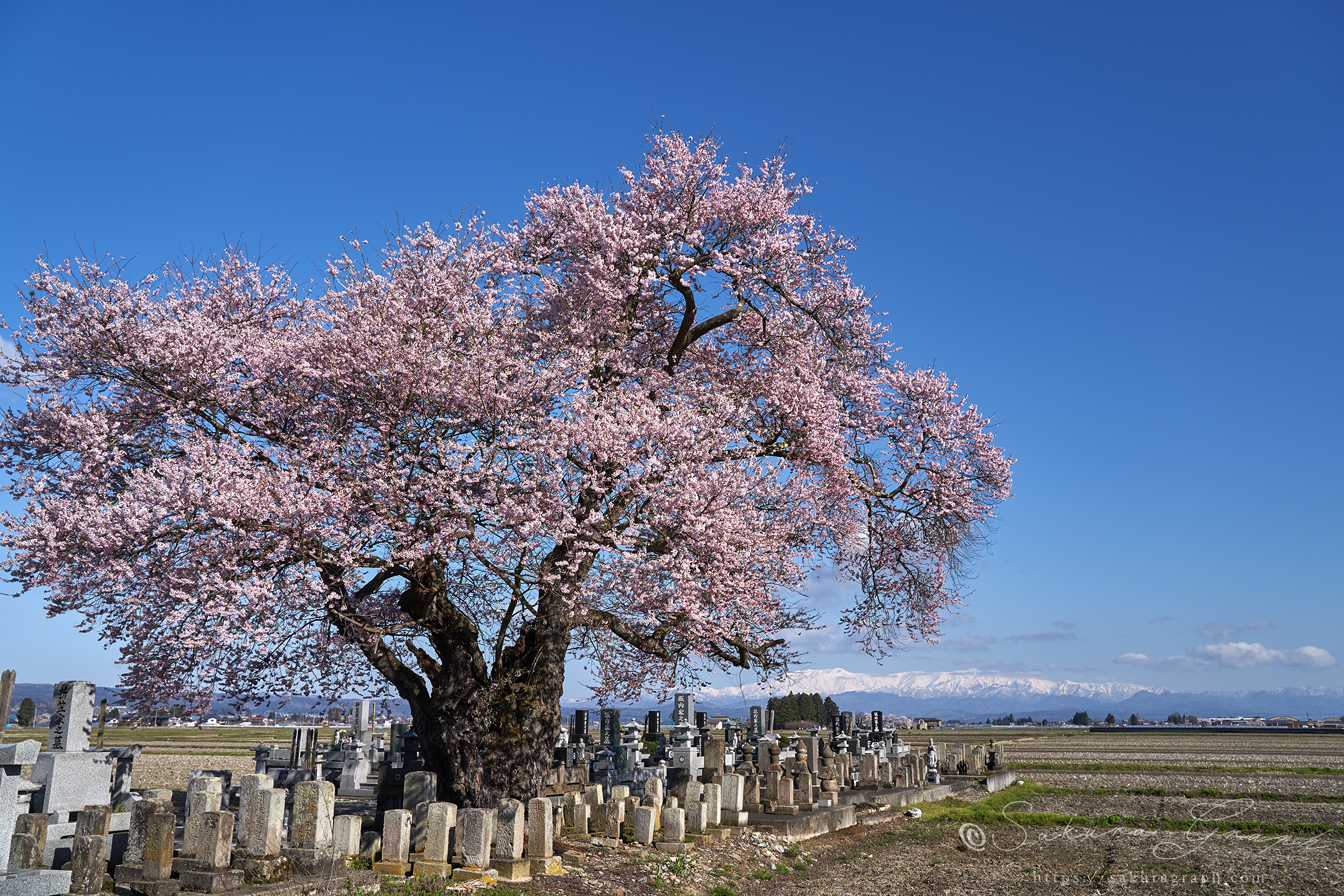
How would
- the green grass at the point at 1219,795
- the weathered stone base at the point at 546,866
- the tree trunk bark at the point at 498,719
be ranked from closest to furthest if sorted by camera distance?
the weathered stone base at the point at 546,866
the tree trunk bark at the point at 498,719
the green grass at the point at 1219,795

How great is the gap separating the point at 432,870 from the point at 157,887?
2949 mm

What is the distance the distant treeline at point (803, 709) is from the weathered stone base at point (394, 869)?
94.0m

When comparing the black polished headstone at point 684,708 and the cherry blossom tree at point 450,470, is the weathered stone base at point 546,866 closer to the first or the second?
the cherry blossom tree at point 450,470

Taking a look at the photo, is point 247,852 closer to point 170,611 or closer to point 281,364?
point 170,611

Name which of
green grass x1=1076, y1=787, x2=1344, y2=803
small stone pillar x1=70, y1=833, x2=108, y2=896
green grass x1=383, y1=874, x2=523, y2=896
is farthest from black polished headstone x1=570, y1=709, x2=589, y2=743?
small stone pillar x1=70, y1=833, x2=108, y2=896

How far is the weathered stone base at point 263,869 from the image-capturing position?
31.6 feet

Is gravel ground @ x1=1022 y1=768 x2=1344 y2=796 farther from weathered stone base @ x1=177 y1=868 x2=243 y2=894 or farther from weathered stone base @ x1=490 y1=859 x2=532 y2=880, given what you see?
weathered stone base @ x1=177 y1=868 x2=243 y2=894

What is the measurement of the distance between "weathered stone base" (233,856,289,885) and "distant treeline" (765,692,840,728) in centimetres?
9516

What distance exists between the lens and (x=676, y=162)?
1928 cm

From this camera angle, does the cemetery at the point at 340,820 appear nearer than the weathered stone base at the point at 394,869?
Yes

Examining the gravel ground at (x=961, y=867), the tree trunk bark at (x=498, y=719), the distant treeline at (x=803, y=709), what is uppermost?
the tree trunk bark at (x=498, y=719)

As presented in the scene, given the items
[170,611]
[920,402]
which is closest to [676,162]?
[920,402]

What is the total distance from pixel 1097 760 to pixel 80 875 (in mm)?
48514

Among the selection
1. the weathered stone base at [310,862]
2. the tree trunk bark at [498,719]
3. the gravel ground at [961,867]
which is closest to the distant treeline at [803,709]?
the gravel ground at [961,867]
